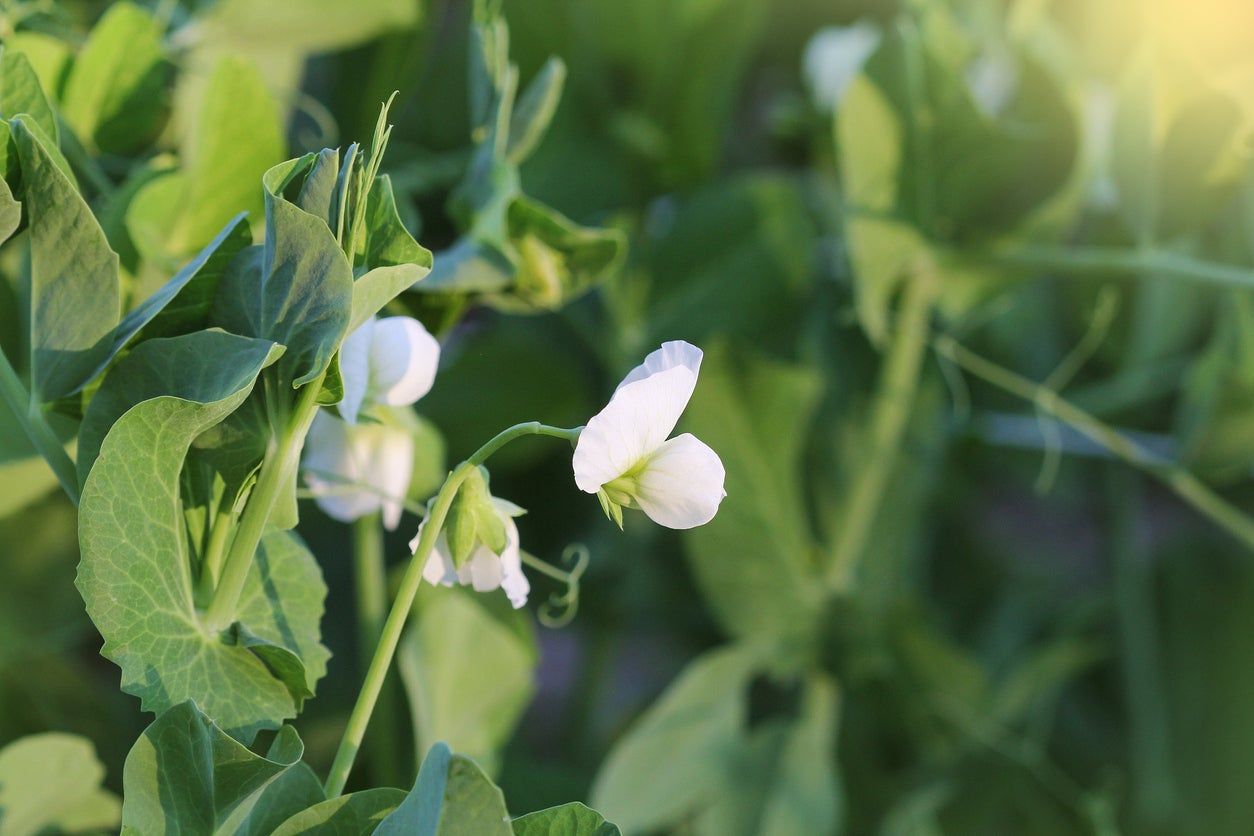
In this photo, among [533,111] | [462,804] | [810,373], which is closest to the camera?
[462,804]

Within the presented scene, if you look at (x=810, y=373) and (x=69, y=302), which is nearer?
(x=69, y=302)

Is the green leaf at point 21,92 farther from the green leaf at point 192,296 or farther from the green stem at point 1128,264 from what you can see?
the green stem at point 1128,264

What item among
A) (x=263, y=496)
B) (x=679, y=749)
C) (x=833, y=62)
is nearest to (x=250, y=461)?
(x=263, y=496)

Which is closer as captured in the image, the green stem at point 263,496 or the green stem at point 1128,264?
the green stem at point 263,496

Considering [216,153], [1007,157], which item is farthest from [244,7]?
[1007,157]

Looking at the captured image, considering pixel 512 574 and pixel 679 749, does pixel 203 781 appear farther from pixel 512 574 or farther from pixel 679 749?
pixel 679 749

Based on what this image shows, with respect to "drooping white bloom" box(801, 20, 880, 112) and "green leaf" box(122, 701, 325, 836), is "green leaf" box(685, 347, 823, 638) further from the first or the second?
"green leaf" box(122, 701, 325, 836)

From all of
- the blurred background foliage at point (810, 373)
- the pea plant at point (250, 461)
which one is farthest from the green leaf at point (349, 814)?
the blurred background foliage at point (810, 373)
